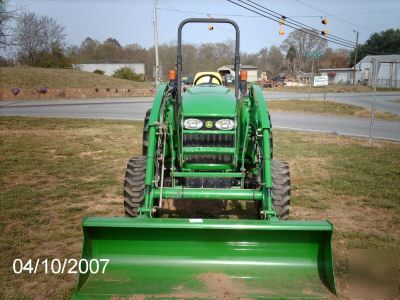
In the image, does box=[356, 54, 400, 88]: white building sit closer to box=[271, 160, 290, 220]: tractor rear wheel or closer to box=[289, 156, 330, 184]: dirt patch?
box=[289, 156, 330, 184]: dirt patch

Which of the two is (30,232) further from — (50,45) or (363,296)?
(50,45)

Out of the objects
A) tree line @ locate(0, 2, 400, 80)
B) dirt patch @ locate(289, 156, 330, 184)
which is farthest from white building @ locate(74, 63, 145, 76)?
dirt patch @ locate(289, 156, 330, 184)

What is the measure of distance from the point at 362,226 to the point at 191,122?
2841mm

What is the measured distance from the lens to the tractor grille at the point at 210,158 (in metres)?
4.76

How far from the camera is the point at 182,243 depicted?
3605 millimetres

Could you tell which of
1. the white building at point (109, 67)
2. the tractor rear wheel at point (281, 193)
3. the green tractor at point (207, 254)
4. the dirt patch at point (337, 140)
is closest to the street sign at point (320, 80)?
the white building at point (109, 67)

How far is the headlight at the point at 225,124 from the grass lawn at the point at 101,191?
6.22 ft

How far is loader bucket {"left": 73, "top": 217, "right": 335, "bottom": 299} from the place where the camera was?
3.41 meters

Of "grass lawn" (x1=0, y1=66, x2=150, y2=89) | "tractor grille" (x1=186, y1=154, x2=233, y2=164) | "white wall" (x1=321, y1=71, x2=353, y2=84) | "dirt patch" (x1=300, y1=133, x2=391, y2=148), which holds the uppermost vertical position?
"white wall" (x1=321, y1=71, x2=353, y2=84)

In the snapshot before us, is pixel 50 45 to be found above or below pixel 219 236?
above

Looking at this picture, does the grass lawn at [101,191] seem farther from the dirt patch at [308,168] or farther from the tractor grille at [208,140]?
the tractor grille at [208,140]

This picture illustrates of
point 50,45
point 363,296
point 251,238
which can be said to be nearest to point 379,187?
point 363,296

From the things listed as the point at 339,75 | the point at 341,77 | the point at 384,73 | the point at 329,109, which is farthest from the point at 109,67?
the point at 329,109

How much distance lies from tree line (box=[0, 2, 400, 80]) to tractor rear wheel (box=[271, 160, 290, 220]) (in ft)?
103
